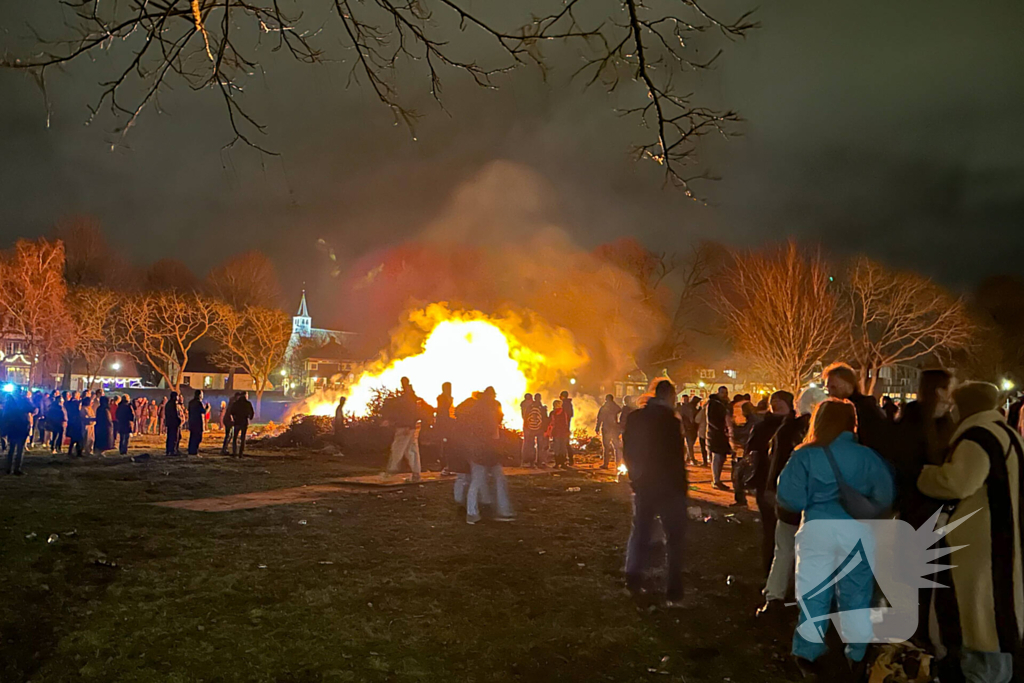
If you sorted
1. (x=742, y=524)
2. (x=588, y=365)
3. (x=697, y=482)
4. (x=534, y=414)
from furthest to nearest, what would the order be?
(x=588, y=365)
(x=534, y=414)
(x=697, y=482)
(x=742, y=524)

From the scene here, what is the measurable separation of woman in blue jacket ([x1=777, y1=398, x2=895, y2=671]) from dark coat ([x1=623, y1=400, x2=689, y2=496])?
158 cm

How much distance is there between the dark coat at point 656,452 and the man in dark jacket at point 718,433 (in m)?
6.18

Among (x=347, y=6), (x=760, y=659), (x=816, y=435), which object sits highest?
(x=347, y=6)

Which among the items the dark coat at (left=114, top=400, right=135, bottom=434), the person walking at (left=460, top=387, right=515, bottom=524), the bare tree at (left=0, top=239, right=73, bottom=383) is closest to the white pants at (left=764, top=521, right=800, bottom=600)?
the person walking at (left=460, top=387, right=515, bottom=524)

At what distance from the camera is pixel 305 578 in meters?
6.08

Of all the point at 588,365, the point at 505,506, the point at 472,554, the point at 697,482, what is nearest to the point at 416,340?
the point at 588,365

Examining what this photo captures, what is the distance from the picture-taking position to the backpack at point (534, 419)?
51.8ft

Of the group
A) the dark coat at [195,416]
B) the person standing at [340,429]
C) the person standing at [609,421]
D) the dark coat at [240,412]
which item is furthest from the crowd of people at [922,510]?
the dark coat at [195,416]

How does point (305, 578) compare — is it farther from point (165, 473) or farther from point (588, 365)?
point (588, 365)

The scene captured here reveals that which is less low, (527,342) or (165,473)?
(527,342)

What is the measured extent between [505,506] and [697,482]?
5.73m

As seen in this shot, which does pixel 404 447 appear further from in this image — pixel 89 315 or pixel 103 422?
pixel 89 315

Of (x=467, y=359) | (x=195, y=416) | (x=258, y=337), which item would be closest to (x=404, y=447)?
(x=195, y=416)

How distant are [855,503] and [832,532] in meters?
0.23
